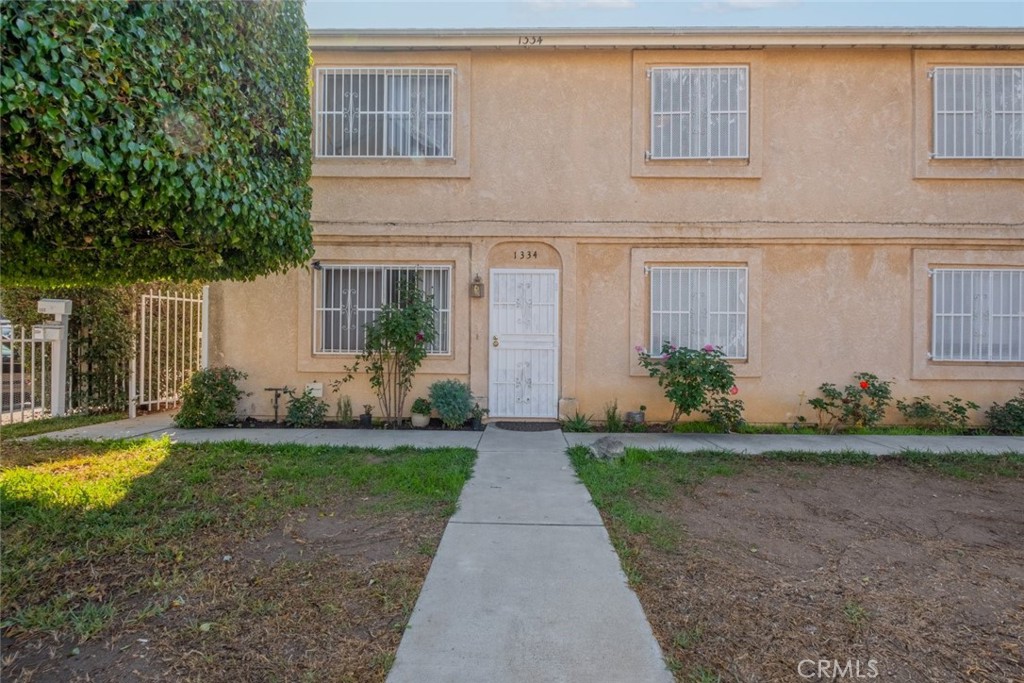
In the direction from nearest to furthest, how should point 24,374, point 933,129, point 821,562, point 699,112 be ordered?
point 821,562 → point 933,129 → point 699,112 → point 24,374

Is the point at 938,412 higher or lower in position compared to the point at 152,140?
lower

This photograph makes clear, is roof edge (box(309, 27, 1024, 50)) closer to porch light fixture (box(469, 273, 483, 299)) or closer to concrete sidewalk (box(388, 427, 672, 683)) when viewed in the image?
porch light fixture (box(469, 273, 483, 299))

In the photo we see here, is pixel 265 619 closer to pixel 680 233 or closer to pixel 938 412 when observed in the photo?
pixel 680 233

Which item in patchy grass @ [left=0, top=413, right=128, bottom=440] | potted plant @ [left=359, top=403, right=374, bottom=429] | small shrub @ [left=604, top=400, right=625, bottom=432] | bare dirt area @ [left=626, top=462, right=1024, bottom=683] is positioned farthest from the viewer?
potted plant @ [left=359, top=403, right=374, bottom=429]

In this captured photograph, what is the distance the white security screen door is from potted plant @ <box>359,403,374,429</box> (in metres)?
1.82

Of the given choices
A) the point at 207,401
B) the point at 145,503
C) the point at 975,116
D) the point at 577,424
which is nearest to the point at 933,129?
the point at 975,116

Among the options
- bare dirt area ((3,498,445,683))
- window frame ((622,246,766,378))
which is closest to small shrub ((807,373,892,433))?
window frame ((622,246,766,378))

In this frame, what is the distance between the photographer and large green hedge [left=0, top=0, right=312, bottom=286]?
3102mm

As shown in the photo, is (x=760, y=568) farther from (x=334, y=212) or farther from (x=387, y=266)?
(x=334, y=212)

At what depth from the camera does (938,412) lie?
7578mm

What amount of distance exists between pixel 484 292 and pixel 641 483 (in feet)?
13.4

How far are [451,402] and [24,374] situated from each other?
22.4 ft

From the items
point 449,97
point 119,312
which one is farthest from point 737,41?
point 119,312

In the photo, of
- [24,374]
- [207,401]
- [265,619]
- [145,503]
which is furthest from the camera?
[24,374]
